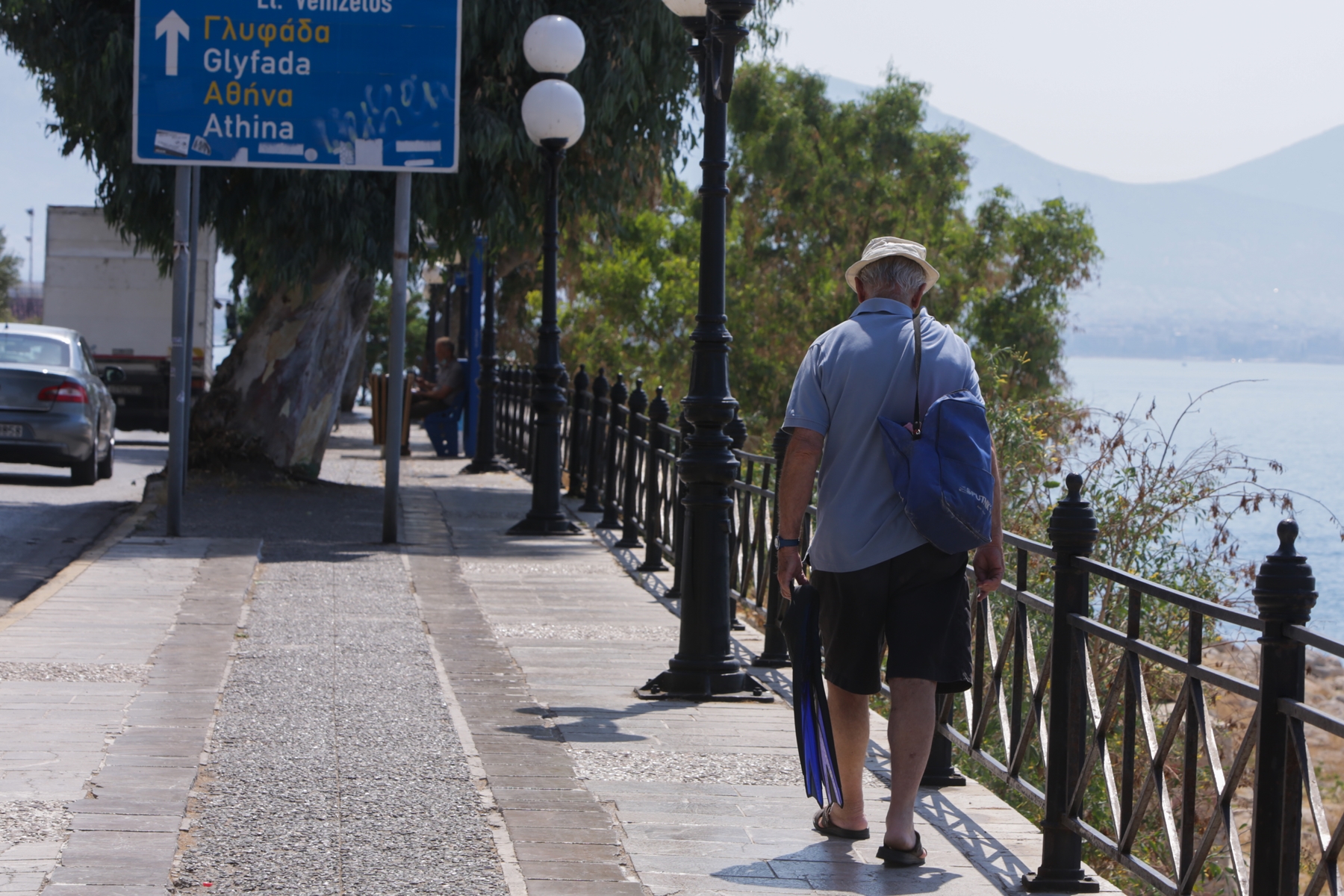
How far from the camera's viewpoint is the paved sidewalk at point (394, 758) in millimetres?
3914

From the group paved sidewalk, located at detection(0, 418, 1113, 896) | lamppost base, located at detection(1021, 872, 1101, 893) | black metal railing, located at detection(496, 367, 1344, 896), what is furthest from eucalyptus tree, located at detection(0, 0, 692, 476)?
lamppost base, located at detection(1021, 872, 1101, 893)

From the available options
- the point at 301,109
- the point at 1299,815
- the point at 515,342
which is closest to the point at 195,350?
the point at 515,342

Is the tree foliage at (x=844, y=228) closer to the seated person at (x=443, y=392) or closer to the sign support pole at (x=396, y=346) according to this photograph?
the seated person at (x=443, y=392)

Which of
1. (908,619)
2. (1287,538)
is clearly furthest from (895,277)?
(1287,538)

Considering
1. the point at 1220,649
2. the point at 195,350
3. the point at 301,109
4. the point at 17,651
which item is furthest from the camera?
the point at 195,350

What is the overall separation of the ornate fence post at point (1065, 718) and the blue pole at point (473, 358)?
1825 cm

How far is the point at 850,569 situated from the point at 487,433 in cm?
1493

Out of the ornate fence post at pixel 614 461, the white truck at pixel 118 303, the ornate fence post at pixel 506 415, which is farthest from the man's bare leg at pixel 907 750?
the white truck at pixel 118 303

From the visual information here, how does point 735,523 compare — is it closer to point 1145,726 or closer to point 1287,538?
point 1145,726

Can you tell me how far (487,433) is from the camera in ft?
61.6

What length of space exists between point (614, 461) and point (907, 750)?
852 cm

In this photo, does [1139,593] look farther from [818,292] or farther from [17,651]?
[818,292]

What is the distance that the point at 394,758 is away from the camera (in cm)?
495

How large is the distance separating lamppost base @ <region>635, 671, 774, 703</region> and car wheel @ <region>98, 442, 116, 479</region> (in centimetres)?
1230
